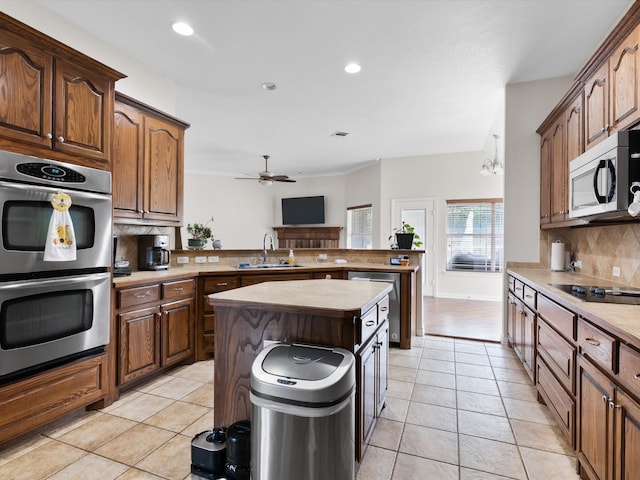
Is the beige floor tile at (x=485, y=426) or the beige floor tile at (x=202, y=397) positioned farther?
the beige floor tile at (x=202, y=397)

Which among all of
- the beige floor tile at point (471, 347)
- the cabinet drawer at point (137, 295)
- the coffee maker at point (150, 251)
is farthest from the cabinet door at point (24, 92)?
the beige floor tile at point (471, 347)

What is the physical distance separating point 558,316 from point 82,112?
128 inches

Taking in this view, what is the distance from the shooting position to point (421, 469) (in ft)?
5.77

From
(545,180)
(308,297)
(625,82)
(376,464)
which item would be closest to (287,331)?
(308,297)

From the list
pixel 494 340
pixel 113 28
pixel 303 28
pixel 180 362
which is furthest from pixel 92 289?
pixel 494 340

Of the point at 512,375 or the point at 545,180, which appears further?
the point at 545,180

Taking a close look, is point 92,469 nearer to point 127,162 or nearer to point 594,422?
point 127,162

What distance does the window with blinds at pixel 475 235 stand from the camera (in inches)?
261

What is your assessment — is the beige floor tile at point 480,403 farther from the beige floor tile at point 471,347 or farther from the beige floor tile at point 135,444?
the beige floor tile at point 135,444

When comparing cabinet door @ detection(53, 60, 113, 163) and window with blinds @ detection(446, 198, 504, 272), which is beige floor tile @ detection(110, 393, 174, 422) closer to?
cabinet door @ detection(53, 60, 113, 163)

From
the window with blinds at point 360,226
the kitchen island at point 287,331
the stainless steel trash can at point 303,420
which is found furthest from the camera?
the window with blinds at point 360,226

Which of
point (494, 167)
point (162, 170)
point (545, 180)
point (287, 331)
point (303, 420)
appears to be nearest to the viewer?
point (303, 420)

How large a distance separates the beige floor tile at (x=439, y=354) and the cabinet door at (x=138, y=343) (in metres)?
2.58

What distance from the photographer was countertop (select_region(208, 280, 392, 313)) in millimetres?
1603
